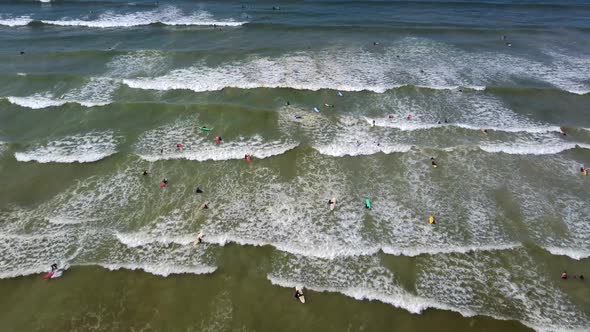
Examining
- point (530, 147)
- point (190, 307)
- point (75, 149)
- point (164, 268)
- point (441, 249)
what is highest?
point (530, 147)

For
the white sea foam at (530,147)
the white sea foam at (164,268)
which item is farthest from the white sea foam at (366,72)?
the white sea foam at (164,268)

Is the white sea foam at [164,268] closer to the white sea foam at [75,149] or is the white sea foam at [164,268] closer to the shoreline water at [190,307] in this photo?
the shoreline water at [190,307]

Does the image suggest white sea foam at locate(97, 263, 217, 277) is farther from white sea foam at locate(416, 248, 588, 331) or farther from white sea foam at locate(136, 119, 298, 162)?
white sea foam at locate(416, 248, 588, 331)

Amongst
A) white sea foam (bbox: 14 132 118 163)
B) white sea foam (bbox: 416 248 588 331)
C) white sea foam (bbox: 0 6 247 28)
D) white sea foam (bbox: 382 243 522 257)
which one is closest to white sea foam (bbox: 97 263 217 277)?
white sea foam (bbox: 382 243 522 257)

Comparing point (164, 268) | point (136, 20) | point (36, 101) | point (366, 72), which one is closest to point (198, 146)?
point (164, 268)

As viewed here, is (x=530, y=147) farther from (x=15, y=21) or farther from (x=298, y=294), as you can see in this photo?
(x=15, y=21)

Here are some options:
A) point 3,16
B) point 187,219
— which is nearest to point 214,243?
point 187,219
